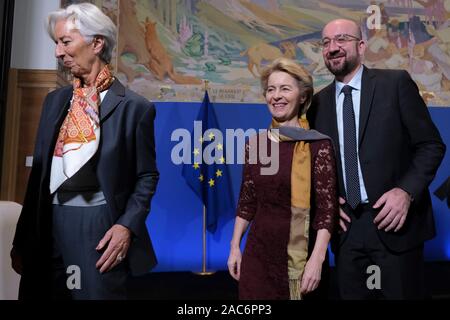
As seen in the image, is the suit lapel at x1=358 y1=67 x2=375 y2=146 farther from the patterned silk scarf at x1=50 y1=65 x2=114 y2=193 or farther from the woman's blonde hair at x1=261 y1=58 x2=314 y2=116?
the patterned silk scarf at x1=50 y1=65 x2=114 y2=193

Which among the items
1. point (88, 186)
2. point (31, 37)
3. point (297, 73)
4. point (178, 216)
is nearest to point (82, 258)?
point (88, 186)

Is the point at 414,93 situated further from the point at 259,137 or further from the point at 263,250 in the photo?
the point at 263,250

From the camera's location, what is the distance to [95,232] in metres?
1.63

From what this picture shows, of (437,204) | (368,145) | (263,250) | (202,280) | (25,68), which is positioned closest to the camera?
(263,250)

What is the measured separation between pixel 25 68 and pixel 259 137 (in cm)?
353

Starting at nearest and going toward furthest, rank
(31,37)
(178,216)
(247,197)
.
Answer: (247,197) → (31,37) → (178,216)

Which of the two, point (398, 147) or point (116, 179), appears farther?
point (398, 147)

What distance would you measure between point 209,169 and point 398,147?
13.2ft

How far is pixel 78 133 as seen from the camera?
164 centimetres

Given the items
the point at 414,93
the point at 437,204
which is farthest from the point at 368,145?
the point at 437,204

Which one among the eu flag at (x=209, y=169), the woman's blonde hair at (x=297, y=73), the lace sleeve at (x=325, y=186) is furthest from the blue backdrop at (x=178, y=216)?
the lace sleeve at (x=325, y=186)

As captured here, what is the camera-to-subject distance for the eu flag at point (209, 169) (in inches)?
232

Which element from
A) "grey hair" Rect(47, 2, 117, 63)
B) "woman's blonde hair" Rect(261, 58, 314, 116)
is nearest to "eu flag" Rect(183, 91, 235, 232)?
"woman's blonde hair" Rect(261, 58, 314, 116)

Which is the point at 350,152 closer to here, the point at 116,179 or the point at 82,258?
the point at 116,179
